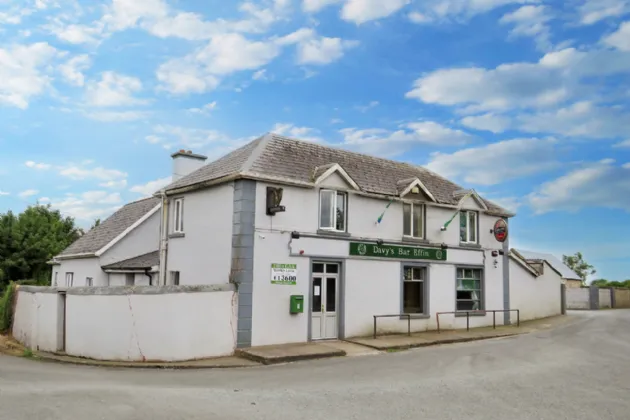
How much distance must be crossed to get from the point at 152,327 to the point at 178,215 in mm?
6027

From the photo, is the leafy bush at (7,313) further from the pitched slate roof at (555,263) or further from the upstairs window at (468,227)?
the pitched slate roof at (555,263)

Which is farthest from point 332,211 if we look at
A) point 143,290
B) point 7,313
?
point 7,313

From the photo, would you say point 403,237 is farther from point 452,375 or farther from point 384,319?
point 452,375

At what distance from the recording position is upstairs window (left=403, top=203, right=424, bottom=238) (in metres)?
20.4

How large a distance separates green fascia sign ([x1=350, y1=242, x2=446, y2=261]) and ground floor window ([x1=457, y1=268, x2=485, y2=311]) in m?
1.57

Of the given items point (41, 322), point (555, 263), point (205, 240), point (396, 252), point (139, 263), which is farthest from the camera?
point (555, 263)

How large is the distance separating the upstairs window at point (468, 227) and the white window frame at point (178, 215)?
1091 cm

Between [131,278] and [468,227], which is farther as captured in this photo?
[131,278]

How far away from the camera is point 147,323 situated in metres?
14.2

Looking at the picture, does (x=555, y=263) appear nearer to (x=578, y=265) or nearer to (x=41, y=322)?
(x=578, y=265)

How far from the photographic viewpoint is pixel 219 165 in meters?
18.9

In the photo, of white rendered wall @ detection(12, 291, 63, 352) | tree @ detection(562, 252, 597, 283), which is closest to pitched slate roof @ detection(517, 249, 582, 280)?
tree @ detection(562, 252, 597, 283)

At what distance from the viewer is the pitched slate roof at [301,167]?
17094mm

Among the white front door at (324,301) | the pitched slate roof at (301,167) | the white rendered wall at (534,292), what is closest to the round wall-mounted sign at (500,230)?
the pitched slate roof at (301,167)
